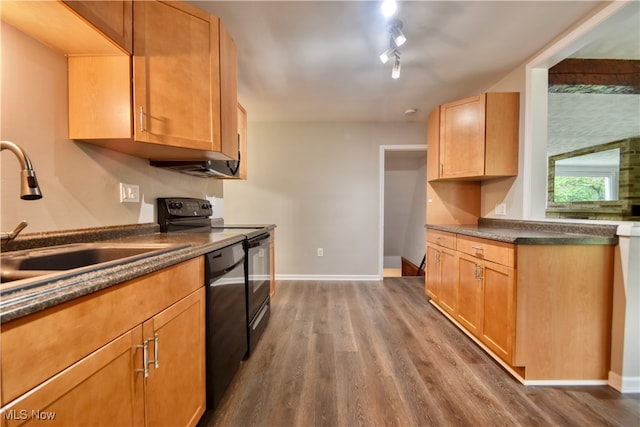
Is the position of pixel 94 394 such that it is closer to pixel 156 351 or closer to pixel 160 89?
pixel 156 351

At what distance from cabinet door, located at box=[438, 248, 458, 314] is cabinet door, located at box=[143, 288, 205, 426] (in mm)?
2071

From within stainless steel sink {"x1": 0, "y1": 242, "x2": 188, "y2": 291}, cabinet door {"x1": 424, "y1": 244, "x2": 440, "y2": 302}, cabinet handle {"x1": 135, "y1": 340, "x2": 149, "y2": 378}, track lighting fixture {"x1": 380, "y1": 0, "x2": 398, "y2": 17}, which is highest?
track lighting fixture {"x1": 380, "y1": 0, "x2": 398, "y2": 17}

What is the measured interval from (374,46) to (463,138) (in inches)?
49.8

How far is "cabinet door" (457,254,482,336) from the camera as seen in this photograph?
1.83m

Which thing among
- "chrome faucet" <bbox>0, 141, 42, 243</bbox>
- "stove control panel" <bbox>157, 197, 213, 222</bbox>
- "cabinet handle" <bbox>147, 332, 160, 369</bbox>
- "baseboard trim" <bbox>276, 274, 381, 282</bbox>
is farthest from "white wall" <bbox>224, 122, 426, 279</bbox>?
"chrome faucet" <bbox>0, 141, 42, 243</bbox>

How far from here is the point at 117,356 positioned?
70cm

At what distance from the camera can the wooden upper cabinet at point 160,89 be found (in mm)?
1136

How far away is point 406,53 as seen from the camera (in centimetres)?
198

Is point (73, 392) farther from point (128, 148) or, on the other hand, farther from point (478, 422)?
point (478, 422)

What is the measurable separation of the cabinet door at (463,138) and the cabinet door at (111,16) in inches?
104

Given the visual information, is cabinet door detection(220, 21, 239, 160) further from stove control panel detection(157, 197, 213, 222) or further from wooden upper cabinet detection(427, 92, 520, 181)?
wooden upper cabinet detection(427, 92, 520, 181)

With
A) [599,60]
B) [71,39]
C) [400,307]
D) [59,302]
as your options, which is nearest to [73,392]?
[59,302]

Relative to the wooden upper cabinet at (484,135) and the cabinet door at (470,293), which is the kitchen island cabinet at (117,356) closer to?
the cabinet door at (470,293)

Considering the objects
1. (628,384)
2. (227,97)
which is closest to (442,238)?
(628,384)
